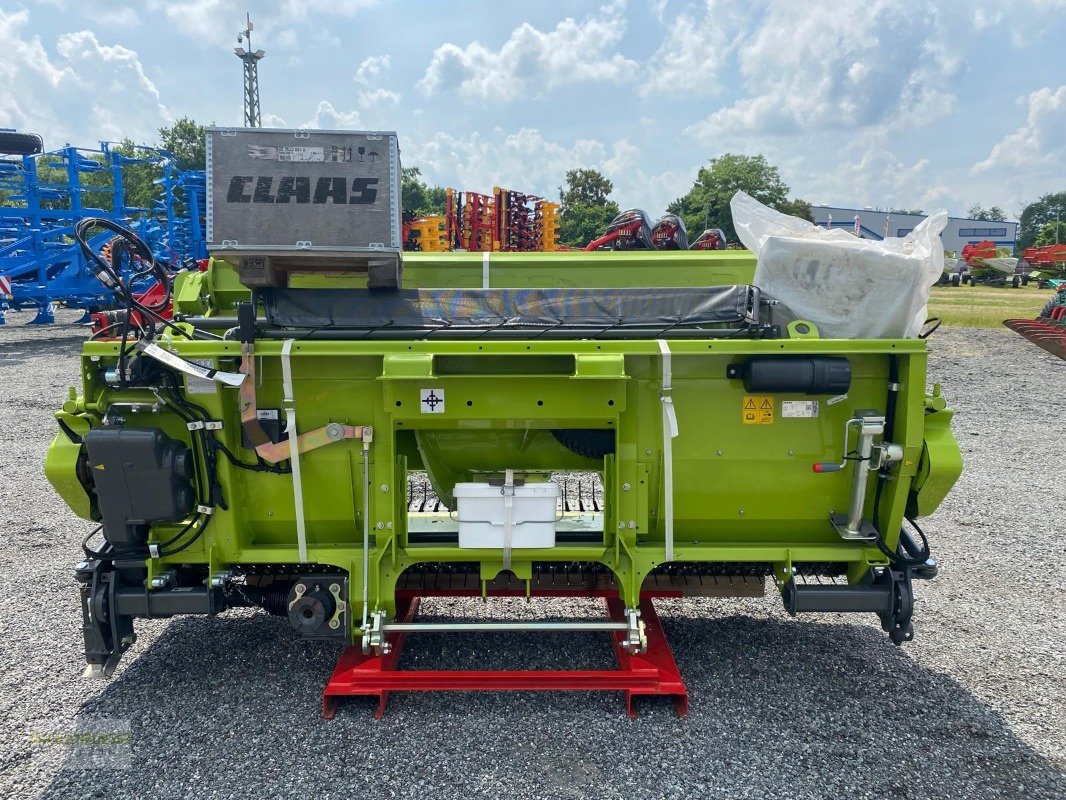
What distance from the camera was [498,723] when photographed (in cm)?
331

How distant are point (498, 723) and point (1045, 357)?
51.5ft

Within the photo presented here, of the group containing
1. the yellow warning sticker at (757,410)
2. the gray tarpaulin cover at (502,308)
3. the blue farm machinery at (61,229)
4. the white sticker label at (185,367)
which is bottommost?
the yellow warning sticker at (757,410)

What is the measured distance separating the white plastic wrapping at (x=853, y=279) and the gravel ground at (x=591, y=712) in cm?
181

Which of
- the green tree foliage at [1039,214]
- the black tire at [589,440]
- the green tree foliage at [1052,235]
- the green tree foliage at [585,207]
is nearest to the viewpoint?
the black tire at [589,440]

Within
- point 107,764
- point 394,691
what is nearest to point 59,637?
point 107,764

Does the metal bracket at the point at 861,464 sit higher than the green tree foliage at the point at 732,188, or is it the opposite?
the green tree foliage at the point at 732,188

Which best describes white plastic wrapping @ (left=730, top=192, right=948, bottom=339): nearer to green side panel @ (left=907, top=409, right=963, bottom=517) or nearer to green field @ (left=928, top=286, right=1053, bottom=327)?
green side panel @ (left=907, top=409, right=963, bottom=517)

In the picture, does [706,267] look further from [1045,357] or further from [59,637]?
[1045,357]

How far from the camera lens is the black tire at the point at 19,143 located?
20.3 metres

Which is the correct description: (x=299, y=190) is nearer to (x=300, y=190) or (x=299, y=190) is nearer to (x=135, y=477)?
(x=300, y=190)

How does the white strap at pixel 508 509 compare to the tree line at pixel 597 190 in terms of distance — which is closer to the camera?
the white strap at pixel 508 509

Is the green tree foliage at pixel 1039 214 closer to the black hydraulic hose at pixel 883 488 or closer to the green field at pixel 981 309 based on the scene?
the green field at pixel 981 309

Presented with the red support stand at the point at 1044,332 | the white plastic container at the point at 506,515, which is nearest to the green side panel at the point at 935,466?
the white plastic container at the point at 506,515

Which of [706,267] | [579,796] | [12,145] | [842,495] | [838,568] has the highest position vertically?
[12,145]
